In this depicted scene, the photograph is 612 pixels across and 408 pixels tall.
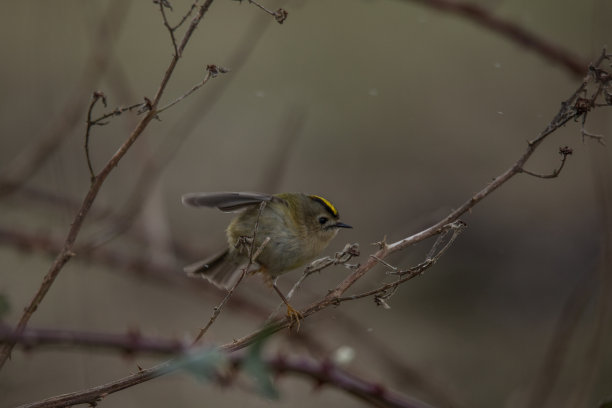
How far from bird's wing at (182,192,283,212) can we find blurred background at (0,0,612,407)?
23cm

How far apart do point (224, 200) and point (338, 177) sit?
447cm

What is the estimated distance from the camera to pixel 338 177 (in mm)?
7203

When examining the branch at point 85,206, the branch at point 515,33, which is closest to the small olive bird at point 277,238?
the branch at point 515,33

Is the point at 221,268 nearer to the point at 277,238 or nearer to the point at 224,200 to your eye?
the point at 277,238

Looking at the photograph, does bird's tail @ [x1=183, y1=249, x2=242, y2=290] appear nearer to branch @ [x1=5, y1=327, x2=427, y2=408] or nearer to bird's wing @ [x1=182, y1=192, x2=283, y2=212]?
bird's wing @ [x1=182, y1=192, x2=283, y2=212]

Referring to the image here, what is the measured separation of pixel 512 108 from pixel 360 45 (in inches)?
88.0

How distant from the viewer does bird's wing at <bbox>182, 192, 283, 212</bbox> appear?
103 inches

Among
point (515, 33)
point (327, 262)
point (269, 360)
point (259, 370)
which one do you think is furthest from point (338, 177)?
point (259, 370)

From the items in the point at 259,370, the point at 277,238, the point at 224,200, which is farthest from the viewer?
the point at 277,238

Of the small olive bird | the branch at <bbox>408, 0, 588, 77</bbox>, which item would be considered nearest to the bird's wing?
the small olive bird

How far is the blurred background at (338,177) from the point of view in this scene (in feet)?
14.1

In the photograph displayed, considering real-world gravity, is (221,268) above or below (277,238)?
below

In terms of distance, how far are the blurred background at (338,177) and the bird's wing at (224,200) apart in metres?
0.23

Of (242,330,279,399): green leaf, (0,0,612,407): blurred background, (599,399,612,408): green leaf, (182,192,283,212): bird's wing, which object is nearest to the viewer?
(242,330,279,399): green leaf
